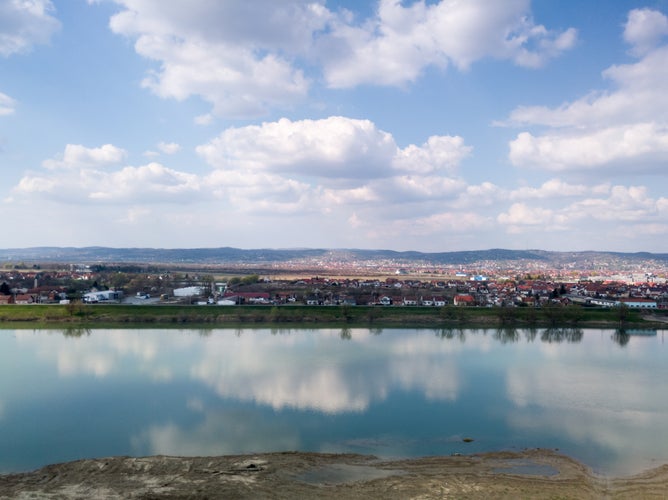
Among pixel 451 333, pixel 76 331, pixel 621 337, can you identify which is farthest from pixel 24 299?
pixel 621 337

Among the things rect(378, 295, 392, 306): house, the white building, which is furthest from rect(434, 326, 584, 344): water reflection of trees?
the white building

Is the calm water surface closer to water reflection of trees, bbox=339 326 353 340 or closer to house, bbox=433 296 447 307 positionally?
water reflection of trees, bbox=339 326 353 340

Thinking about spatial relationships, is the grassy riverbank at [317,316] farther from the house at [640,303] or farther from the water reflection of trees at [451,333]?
the house at [640,303]

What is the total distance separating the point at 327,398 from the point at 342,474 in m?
2.68

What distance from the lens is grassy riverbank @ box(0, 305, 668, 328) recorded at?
53.3 ft

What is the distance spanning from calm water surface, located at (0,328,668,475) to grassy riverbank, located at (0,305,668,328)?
11.5 ft

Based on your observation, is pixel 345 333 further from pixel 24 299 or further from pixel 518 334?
pixel 24 299

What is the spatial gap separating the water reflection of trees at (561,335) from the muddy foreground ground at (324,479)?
939cm

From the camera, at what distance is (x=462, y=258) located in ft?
298

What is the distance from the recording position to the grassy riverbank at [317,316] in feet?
53.3

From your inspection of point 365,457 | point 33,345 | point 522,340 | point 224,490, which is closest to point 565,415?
point 365,457

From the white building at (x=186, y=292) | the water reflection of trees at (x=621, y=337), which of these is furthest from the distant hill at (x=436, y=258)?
the water reflection of trees at (x=621, y=337)

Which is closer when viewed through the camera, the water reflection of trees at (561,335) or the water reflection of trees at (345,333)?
the water reflection of trees at (345,333)

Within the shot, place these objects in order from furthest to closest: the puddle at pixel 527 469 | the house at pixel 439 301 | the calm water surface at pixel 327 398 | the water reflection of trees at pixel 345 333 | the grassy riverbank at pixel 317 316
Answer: the house at pixel 439 301 → the grassy riverbank at pixel 317 316 → the water reflection of trees at pixel 345 333 → the calm water surface at pixel 327 398 → the puddle at pixel 527 469
